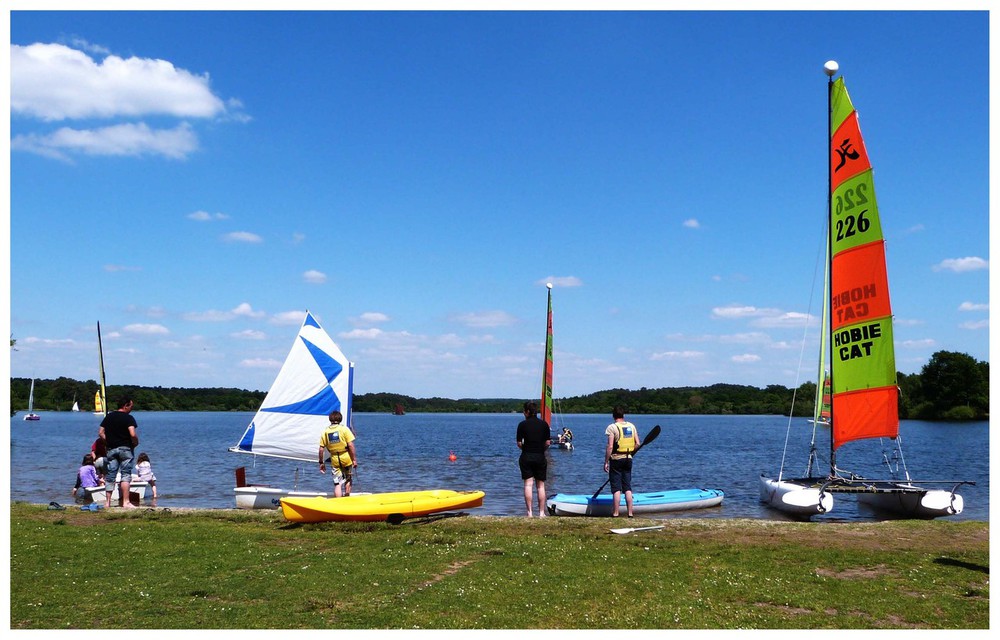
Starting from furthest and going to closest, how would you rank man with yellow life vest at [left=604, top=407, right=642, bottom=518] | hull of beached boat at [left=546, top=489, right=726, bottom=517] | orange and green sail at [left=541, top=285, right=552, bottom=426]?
1. orange and green sail at [left=541, top=285, right=552, bottom=426]
2. hull of beached boat at [left=546, top=489, right=726, bottom=517]
3. man with yellow life vest at [left=604, top=407, right=642, bottom=518]

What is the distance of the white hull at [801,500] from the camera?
19031mm

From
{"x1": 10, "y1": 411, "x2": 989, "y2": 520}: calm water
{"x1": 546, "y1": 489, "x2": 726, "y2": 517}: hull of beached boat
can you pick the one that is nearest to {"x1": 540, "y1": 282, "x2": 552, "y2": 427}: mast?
{"x1": 10, "y1": 411, "x2": 989, "y2": 520}: calm water

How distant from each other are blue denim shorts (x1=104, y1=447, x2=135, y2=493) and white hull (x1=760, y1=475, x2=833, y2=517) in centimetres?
1579

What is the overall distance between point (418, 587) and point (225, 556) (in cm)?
371

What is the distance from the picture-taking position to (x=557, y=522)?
1417 centimetres

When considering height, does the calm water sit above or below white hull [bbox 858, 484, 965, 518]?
below

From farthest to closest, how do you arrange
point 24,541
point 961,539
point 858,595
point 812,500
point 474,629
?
point 812,500, point 961,539, point 24,541, point 858,595, point 474,629

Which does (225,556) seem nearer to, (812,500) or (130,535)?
(130,535)

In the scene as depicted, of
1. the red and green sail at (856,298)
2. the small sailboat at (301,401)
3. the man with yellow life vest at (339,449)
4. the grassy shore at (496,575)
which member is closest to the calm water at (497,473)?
the small sailboat at (301,401)

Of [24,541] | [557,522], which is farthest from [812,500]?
[24,541]

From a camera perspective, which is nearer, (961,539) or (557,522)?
(961,539)

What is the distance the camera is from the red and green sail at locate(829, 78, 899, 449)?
1930cm

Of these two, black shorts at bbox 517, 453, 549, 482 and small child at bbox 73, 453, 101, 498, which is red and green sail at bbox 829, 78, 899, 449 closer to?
black shorts at bbox 517, 453, 549, 482

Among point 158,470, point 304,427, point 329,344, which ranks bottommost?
point 158,470
